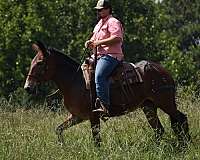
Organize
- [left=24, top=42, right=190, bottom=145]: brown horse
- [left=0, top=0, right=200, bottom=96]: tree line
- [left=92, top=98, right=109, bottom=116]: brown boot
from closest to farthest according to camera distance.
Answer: [left=92, top=98, right=109, bottom=116]: brown boot < [left=24, top=42, right=190, bottom=145]: brown horse < [left=0, top=0, right=200, bottom=96]: tree line

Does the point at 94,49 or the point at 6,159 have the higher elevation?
the point at 94,49

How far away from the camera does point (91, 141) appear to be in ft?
22.3

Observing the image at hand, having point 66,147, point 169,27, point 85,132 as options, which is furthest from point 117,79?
point 169,27

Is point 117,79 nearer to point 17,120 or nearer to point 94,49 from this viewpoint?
point 94,49

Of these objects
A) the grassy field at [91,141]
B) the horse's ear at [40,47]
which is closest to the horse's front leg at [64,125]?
the grassy field at [91,141]

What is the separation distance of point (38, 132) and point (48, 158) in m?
1.63

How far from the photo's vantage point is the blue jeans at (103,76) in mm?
7301

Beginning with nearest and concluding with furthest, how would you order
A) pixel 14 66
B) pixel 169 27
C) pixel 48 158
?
pixel 48 158 < pixel 14 66 < pixel 169 27

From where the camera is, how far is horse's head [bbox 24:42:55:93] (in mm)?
7617

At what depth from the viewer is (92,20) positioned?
27.6 m

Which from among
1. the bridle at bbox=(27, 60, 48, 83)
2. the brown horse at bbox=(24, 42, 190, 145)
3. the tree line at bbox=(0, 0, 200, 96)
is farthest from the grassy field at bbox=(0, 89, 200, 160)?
the tree line at bbox=(0, 0, 200, 96)

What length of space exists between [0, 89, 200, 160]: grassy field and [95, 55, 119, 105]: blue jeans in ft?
1.94

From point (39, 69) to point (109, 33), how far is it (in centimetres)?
128

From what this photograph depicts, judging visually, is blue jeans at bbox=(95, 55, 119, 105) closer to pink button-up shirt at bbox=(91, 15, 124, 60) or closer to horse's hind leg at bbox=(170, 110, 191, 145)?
pink button-up shirt at bbox=(91, 15, 124, 60)
